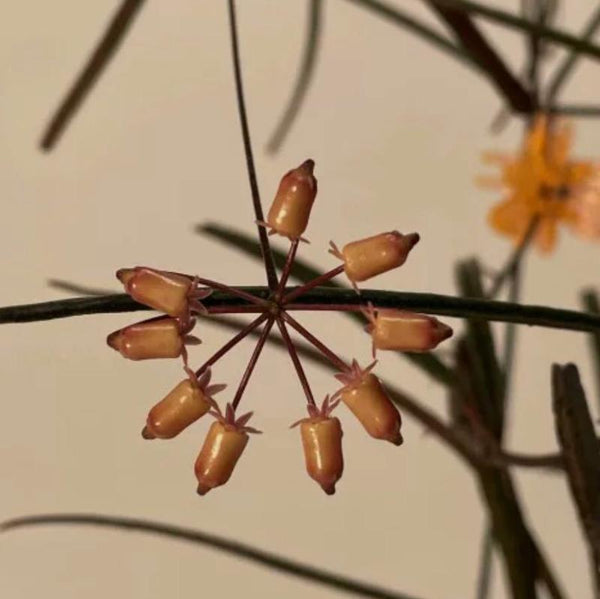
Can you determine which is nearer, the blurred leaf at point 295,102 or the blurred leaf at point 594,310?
the blurred leaf at point 594,310

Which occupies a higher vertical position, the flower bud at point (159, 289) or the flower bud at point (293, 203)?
the flower bud at point (293, 203)

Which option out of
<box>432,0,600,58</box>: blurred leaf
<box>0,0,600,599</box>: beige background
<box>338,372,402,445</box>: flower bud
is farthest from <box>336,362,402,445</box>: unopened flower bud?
<box>0,0,600,599</box>: beige background

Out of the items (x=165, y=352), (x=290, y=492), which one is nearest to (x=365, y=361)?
(x=290, y=492)

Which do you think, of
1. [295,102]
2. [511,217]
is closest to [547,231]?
[511,217]

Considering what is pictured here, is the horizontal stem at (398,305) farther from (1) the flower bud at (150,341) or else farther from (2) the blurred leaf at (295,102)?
(2) the blurred leaf at (295,102)

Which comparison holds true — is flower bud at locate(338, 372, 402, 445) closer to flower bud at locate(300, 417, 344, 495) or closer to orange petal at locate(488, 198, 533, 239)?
flower bud at locate(300, 417, 344, 495)

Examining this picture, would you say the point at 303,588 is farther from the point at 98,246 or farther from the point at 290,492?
the point at 98,246

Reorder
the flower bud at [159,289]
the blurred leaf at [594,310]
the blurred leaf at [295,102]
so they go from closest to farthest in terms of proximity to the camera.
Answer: the flower bud at [159,289] → the blurred leaf at [594,310] → the blurred leaf at [295,102]

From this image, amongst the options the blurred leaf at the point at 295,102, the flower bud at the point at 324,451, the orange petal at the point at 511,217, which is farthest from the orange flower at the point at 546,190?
the flower bud at the point at 324,451
